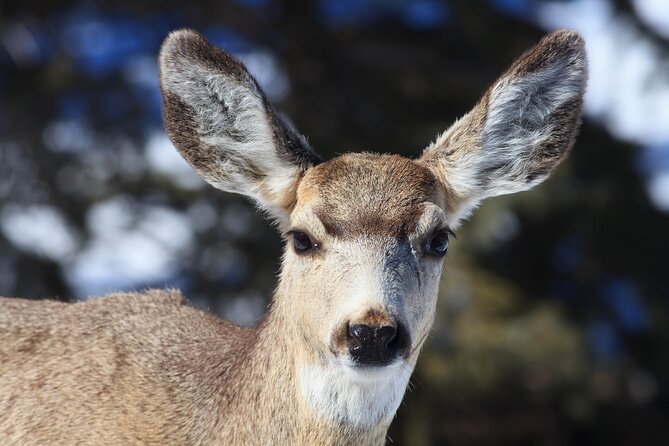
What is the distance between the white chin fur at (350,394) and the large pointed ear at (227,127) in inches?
46.5

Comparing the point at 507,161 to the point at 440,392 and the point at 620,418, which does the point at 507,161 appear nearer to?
the point at 440,392

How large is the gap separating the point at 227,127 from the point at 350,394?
1.81 meters

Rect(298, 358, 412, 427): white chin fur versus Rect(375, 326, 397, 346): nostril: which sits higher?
Rect(375, 326, 397, 346): nostril

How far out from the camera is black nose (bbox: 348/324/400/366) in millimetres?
6039

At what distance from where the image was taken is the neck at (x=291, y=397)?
6492 millimetres

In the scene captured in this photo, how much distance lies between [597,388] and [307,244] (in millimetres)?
13676

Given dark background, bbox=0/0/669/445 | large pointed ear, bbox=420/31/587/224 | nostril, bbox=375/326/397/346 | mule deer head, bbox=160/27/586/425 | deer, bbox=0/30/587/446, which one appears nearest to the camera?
nostril, bbox=375/326/397/346

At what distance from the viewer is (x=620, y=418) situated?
66.7 feet

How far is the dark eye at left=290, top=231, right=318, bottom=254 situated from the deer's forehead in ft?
0.43

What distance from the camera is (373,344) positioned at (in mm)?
6059

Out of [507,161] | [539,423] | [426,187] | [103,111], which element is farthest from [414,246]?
[103,111]

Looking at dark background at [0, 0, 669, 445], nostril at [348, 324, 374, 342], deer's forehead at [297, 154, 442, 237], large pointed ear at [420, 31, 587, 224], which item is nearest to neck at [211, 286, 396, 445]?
nostril at [348, 324, 374, 342]

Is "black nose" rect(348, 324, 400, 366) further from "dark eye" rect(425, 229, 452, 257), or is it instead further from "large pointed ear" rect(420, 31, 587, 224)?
"large pointed ear" rect(420, 31, 587, 224)

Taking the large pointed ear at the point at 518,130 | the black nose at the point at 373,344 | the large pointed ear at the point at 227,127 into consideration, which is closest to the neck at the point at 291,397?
the black nose at the point at 373,344
